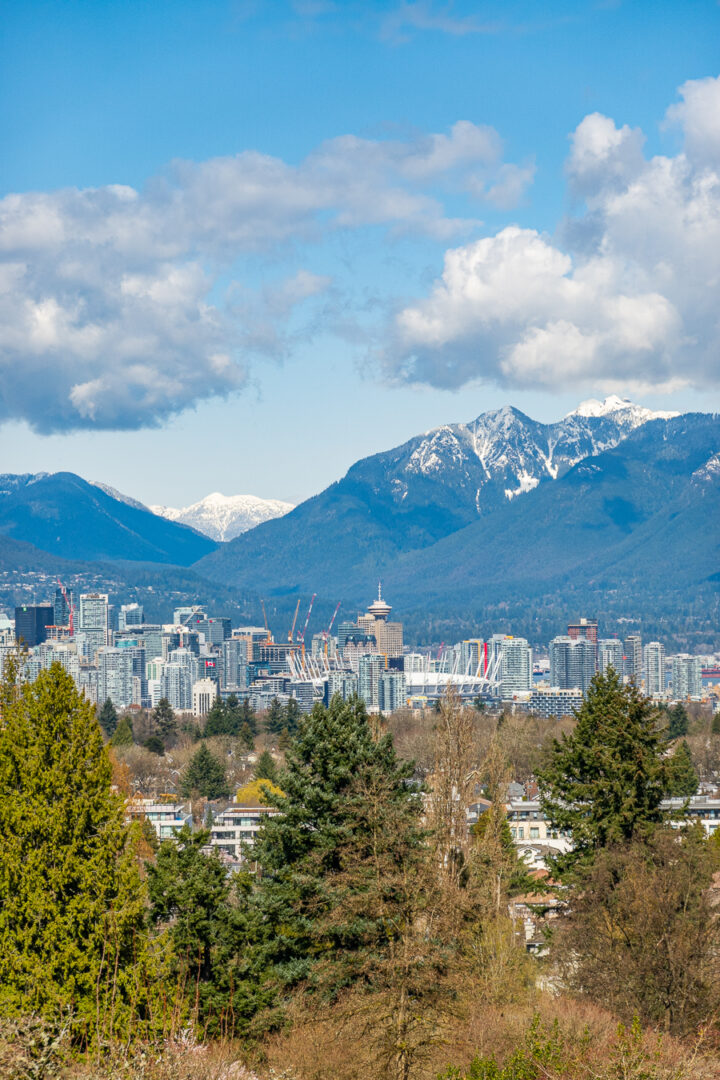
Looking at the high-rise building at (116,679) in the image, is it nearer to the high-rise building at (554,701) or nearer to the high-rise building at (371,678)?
the high-rise building at (371,678)

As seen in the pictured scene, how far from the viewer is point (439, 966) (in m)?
12.0

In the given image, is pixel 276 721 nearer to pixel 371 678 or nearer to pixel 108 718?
pixel 108 718

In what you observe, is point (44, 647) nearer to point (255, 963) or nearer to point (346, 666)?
point (346, 666)

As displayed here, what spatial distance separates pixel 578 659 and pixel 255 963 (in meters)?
153

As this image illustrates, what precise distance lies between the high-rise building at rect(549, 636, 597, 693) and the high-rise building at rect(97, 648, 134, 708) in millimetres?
55679

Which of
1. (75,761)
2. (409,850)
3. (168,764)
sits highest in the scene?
(75,761)

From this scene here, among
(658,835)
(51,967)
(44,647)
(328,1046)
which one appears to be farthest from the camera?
(44,647)

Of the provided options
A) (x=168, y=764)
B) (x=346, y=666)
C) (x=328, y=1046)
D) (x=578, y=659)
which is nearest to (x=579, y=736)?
(x=328, y=1046)

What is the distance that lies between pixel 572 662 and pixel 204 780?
116m

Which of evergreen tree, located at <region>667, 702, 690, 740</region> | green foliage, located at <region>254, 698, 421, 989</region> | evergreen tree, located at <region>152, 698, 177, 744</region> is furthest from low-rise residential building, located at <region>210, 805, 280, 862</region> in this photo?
evergreen tree, located at <region>152, 698, 177, 744</region>

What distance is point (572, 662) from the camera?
542 ft

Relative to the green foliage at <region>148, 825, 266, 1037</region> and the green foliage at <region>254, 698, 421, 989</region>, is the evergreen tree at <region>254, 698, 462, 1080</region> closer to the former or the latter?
the green foliage at <region>254, 698, 421, 989</region>

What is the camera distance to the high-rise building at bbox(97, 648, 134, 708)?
152m

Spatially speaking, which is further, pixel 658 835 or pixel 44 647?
pixel 44 647
